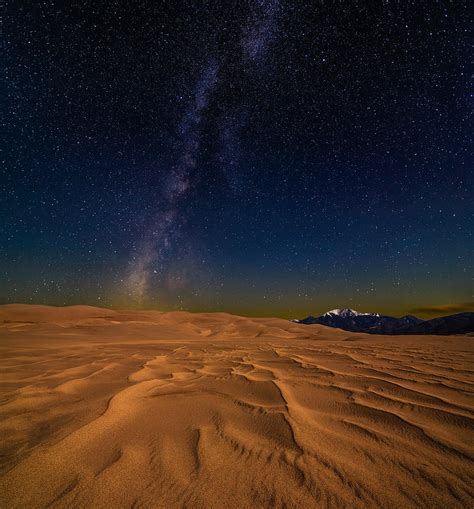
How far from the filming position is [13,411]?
7.70ft

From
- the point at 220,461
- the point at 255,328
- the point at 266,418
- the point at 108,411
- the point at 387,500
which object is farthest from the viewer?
the point at 255,328

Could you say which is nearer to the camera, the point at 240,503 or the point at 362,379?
the point at 240,503

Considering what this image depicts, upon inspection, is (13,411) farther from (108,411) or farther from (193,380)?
(193,380)

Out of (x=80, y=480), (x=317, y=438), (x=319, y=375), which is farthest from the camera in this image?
(x=319, y=375)

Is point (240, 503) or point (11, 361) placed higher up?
point (11, 361)

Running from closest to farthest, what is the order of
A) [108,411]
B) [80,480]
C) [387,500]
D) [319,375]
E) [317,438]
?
[387,500] → [80,480] → [317,438] → [108,411] → [319,375]

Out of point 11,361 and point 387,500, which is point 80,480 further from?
point 11,361

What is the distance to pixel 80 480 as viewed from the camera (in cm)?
141

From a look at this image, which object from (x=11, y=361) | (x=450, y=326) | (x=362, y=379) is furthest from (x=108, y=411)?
(x=450, y=326)

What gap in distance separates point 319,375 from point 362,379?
51 centimetres

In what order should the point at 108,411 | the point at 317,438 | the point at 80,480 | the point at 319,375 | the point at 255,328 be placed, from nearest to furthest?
the point at 80,480
the point at 317,438
the point at 108,411
the point at 319,375
the point at 255,328

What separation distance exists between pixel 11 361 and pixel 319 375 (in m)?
5.11

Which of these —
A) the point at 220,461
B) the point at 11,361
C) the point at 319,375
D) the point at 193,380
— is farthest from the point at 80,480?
the point at 11,361

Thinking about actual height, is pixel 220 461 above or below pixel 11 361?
below
